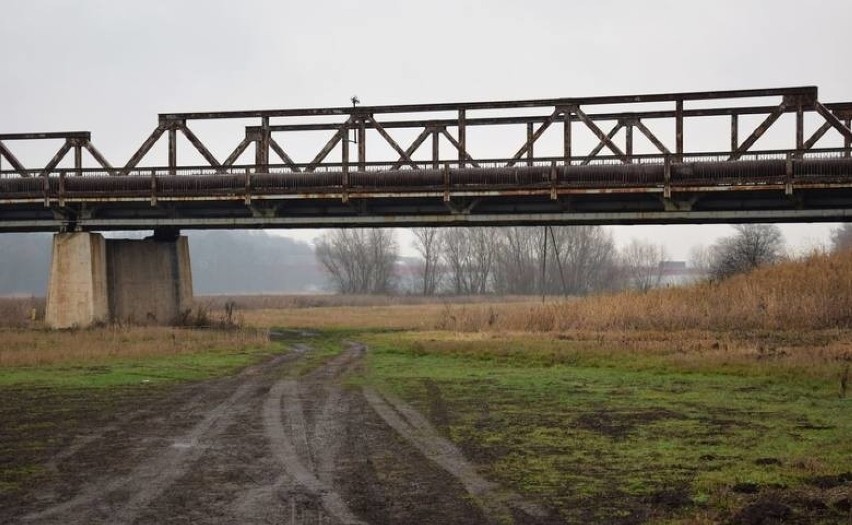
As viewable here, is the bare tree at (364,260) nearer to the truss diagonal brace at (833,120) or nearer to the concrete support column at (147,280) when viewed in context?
the concrete support column at (147,280)

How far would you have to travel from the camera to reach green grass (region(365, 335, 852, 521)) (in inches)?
382

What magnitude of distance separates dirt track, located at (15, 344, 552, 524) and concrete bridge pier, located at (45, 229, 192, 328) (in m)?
20.3

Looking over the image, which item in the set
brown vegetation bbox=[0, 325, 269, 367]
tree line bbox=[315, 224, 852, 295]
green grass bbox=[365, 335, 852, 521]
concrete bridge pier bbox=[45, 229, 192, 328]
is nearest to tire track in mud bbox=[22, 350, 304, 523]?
green grass bbox=[365, 335, 852, 521]

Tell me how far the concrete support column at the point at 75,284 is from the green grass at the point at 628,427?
16319 mm

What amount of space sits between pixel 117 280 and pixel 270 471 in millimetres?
28697

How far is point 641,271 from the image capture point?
137875 millimetres

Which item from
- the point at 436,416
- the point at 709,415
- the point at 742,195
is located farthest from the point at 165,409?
the point at 742,195

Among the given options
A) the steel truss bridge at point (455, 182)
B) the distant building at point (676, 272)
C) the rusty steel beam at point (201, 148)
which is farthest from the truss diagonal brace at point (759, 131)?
the distant building at point (676, 272)

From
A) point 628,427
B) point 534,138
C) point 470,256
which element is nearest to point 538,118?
point 534,138

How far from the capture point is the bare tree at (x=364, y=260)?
12612 cm

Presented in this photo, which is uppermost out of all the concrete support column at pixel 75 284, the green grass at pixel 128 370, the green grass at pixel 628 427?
the concrete support column at pixel 75 284

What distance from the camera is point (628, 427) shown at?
13.5m

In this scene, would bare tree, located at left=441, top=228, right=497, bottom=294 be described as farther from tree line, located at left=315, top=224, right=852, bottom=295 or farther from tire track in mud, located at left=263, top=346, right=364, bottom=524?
tire track in mud, located at left=263, top=346, right=364, bottom=524

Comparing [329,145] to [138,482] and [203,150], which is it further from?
[138,482]
